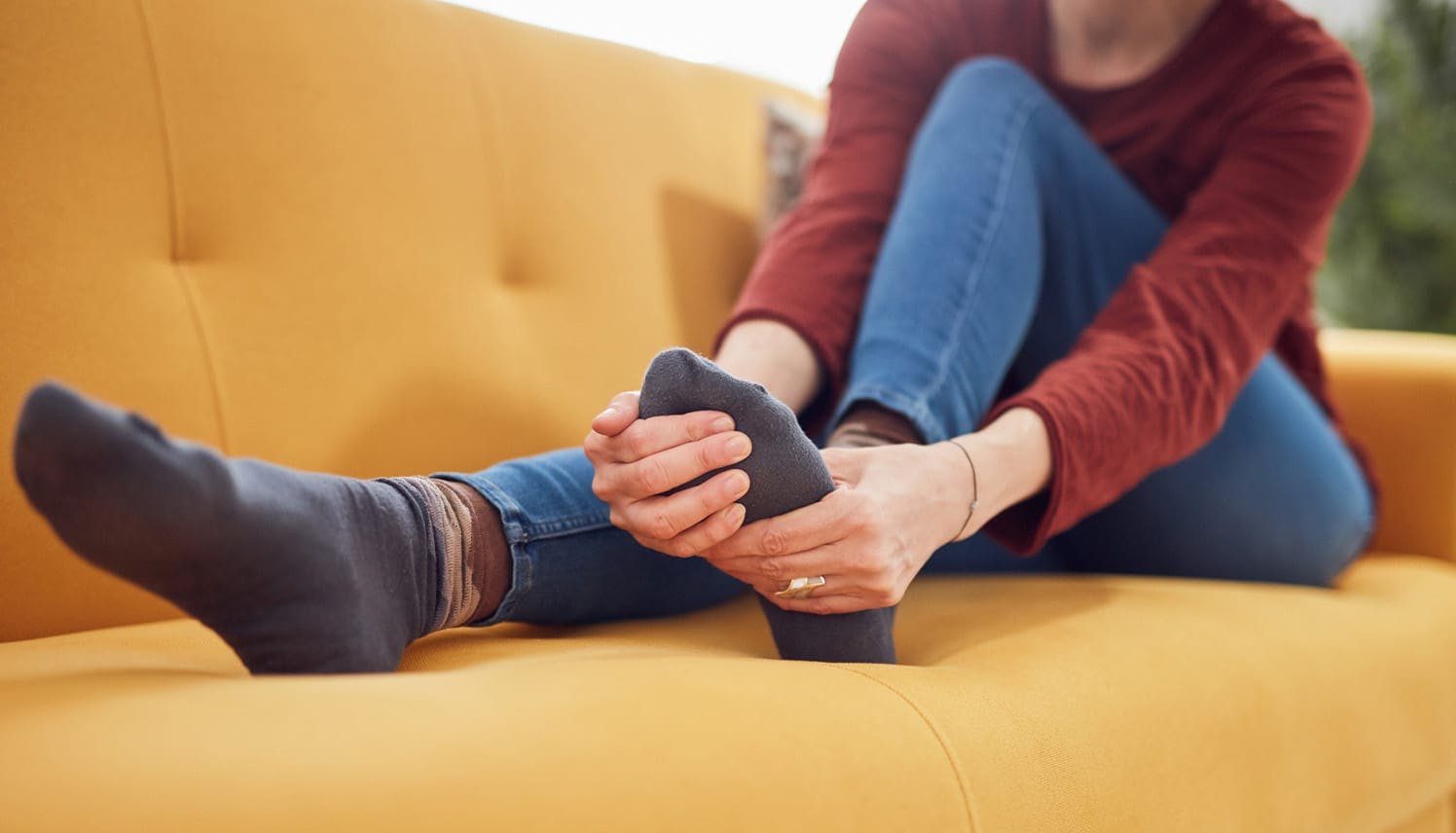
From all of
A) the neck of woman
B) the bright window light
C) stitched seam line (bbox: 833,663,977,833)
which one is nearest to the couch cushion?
stitched seam line (bbox: 833,663,977,833)

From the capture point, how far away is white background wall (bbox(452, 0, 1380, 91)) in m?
2.01

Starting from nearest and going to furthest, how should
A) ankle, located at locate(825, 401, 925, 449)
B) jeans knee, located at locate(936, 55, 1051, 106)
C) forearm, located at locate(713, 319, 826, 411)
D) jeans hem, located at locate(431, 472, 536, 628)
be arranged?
jeans hem, located at locate(431, 472, 536, 628), ankle, located at locate(825, 401, 925, 449), forearm, located at locate(713, 319, 826, 411), jeans knee, located at locate(936, 55, 1051, 106)

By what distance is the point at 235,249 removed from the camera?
0.83 m

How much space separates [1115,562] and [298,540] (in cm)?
76

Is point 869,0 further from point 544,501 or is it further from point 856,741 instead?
point 856,741

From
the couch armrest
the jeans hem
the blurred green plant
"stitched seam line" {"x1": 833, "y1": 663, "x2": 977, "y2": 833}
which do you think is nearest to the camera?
"stitched seam line" {"x1": 833, "y1": 663, "x2": 977, "y2": 833}

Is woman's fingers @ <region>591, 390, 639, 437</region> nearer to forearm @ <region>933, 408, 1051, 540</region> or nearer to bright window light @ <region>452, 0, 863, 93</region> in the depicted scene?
forearm @ <region>933, 408, 1051, 540</region>

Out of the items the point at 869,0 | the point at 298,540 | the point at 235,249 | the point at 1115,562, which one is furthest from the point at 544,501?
the point at 869,0

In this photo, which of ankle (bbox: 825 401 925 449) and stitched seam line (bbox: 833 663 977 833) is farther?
ankle (bbox: 825 401 925 449)

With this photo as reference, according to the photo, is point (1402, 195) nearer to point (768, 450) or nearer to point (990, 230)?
point (990, 230)

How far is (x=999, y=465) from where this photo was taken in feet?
2.37

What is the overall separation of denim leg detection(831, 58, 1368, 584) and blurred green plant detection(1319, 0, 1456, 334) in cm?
183

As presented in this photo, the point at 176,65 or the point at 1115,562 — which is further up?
the point at 176,65

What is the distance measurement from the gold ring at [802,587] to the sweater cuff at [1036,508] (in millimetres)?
207
